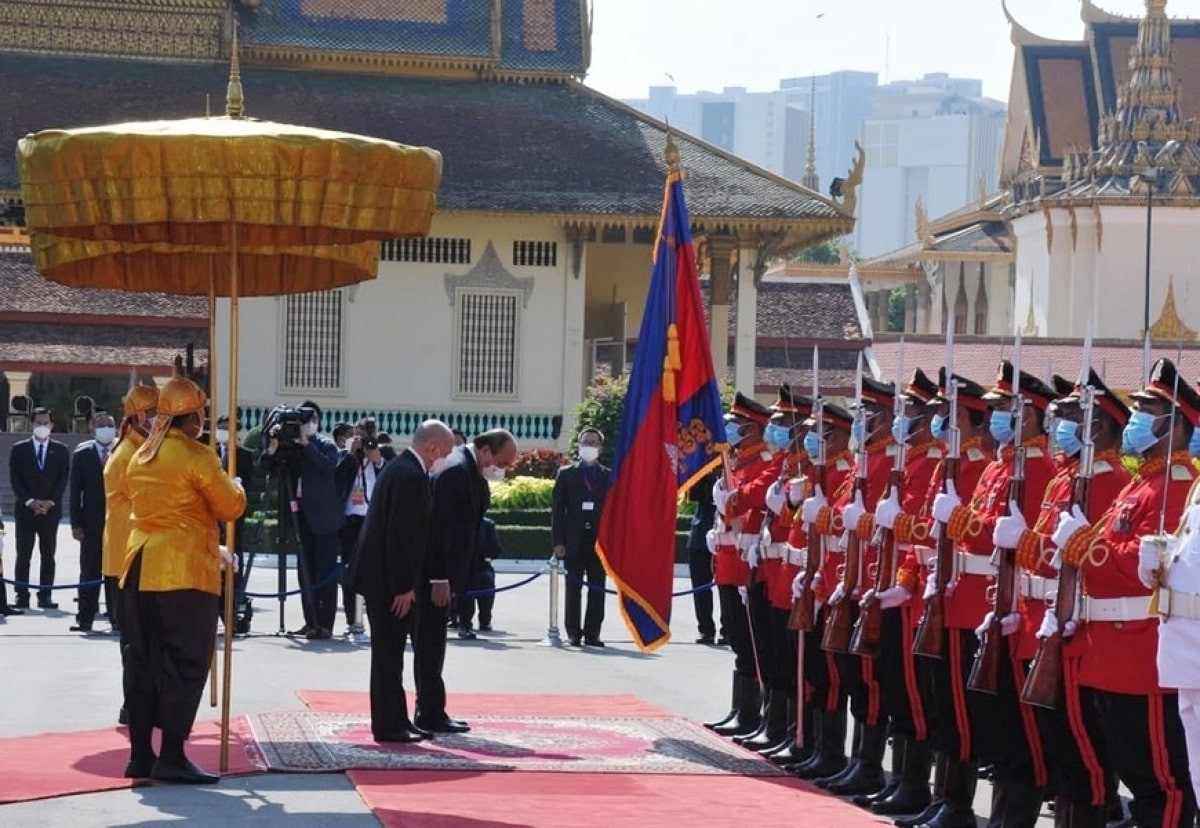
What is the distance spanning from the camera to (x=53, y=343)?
34875 millimetres

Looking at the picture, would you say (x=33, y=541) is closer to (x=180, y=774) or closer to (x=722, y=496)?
(x=722, y=496)

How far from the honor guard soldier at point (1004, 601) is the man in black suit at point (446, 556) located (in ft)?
10.3

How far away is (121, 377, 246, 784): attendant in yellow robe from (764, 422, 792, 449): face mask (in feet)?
10.2

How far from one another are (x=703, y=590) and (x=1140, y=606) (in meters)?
9.27

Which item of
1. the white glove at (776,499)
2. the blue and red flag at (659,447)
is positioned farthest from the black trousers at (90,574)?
the white glove at (776,499)

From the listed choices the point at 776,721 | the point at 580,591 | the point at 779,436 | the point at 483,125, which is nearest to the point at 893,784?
the point at 776,721

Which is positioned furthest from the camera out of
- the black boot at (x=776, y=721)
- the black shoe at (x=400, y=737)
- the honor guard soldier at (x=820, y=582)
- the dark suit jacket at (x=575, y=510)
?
the dark suit jacket at (x=575, y=510)

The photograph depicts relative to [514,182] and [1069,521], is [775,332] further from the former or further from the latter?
[1069,521]

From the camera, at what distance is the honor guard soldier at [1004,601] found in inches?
350

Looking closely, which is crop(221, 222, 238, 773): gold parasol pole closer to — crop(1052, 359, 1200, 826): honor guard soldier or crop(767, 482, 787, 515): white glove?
crop(767, 482, 787, 515): white glove

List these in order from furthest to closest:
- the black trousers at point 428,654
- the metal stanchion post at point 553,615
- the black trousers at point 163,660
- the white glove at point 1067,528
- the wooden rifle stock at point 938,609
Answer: the metal stanchion post at point 553,615, the black trousers at point 428,654, the black trousers at point 163,660, the wooden rifle stock at point 938,609, the white glove at point 1067,528

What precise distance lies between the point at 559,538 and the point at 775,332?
2237cm

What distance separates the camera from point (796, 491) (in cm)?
1131

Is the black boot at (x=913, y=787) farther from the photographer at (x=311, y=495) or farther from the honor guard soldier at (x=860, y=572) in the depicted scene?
the photographer at (x=311, y=495)
